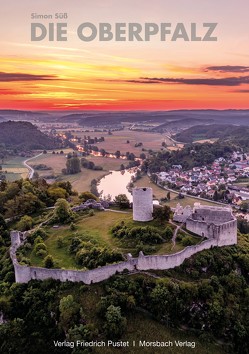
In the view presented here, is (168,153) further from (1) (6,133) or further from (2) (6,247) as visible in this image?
(2) (6,247)

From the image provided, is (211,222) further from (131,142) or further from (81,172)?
(131,142)

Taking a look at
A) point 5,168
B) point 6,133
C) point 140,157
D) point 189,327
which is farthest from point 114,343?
point 6,133

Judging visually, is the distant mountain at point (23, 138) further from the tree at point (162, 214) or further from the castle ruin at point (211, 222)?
the castle ruin at point (211, 222)

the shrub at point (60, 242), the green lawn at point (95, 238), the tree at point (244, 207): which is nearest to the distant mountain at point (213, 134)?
the tree at point (244, 207)

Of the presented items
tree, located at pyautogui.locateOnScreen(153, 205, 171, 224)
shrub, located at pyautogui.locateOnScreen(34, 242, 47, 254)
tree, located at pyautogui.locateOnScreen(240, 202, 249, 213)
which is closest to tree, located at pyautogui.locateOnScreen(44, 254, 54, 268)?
shrub, located at pyautogui.locateOnScreen(34, 242, 47, 254)

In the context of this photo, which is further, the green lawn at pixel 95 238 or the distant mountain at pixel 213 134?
the distant mountain at pixel 213 134

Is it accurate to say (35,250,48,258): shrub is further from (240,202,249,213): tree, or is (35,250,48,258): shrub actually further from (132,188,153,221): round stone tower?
(240,202,249,213): tree

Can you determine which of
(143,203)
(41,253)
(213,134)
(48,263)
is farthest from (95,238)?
(213,134)
